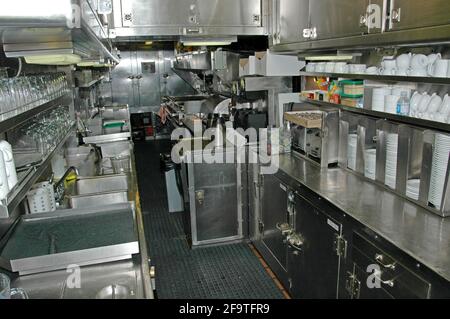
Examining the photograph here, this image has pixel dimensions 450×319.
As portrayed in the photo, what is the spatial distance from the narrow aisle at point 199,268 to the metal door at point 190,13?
2004 millimetres

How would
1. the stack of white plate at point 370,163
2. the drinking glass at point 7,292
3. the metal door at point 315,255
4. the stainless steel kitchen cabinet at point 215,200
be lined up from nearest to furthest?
the drinking glass at point 7,292 < the metal door at point 315,255 < the stack of white plate at point 370,163 < the stainless steel kitchen cabinet at point 215,200

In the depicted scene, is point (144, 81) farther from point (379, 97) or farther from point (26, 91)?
point (26, 91)

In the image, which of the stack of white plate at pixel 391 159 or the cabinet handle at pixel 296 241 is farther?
the cabinet handle at pixel 296 241

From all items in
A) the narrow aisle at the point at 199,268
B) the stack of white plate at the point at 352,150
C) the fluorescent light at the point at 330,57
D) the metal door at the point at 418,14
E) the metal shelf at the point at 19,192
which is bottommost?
the narrow aisle at the point at 199,268

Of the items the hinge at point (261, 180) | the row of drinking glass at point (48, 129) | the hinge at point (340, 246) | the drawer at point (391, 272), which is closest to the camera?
the drawer at point (391, 272)

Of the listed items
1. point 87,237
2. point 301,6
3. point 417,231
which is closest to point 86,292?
point 87,237

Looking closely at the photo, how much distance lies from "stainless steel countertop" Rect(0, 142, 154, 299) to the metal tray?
0.10 ft

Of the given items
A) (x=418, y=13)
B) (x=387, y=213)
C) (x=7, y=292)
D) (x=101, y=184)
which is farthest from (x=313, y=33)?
(x=7, y=292)

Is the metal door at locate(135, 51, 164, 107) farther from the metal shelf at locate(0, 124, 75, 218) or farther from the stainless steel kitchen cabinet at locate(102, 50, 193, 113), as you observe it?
the metal shelf at locate(0, 124, 75, 218)

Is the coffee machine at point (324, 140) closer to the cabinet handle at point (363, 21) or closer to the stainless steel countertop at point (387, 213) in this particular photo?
the stainless steel countertop at point (387, 213)

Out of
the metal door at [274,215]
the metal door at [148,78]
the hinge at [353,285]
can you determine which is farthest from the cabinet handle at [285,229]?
the metal door at [148,78]

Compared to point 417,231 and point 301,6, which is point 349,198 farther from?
point 301,6

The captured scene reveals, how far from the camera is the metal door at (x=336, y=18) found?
6.88 ft

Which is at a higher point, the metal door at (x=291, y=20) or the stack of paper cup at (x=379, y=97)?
the metal door at (x=291, y=20)
